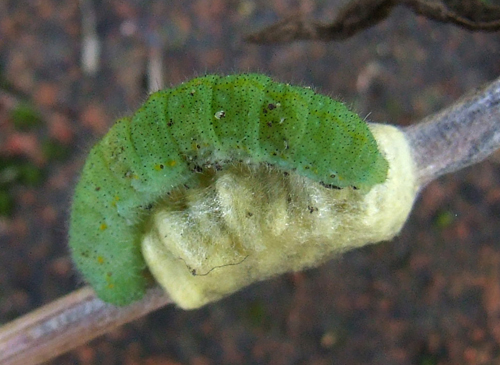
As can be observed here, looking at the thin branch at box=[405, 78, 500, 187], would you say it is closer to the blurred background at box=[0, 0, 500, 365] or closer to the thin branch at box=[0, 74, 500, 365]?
the thin branch at box=[0, 74, 500, 365]

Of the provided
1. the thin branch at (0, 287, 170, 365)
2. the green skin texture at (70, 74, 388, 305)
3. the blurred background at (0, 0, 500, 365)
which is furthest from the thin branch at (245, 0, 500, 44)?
the blurred background at (0, 0, 500, 365)

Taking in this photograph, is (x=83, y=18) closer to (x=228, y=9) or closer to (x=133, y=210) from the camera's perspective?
(x=228, y=9)

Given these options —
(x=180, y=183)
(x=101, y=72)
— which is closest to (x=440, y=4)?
(x=180, y=183)

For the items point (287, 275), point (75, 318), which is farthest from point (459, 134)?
point (287, 275)

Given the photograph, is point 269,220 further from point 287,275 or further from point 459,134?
point 287,275

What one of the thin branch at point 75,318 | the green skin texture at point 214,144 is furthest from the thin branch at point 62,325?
the green skin texture at point 214,144

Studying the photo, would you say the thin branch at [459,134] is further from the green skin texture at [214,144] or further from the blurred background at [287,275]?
the blurred background at [287,275]

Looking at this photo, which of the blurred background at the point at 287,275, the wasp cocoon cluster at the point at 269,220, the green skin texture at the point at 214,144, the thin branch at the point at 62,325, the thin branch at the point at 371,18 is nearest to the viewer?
the green skin texture at the point at 214,144
